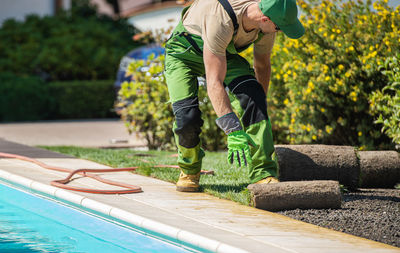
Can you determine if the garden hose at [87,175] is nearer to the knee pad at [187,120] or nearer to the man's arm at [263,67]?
the knee pad at [187,120]

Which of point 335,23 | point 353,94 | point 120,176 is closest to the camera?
point 120,176

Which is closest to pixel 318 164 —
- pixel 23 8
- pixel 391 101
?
pixel 391 101

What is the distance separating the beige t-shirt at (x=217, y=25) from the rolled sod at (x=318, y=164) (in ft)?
3.50

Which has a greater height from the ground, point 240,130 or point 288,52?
point 288,52

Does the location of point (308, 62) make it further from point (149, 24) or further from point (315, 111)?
point (149, 24)

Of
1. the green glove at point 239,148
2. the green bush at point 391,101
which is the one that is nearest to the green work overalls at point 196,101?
the green glove at point 239,148

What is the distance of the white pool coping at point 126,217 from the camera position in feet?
11.1

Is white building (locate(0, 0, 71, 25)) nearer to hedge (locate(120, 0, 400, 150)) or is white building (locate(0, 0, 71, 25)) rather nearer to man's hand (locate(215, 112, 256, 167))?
hedge (locate(120, 0, 400, 150))

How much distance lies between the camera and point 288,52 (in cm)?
704

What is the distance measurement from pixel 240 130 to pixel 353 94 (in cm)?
238

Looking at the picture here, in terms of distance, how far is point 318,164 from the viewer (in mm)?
5215

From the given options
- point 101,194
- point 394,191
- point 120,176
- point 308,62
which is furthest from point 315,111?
point 101,194

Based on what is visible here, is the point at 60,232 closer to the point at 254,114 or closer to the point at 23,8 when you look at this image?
the point at 254,114

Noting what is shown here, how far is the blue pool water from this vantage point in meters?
3.89
